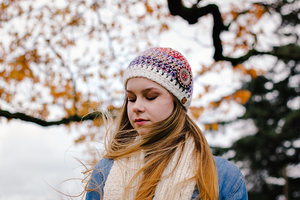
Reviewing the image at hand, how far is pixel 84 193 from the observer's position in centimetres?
176

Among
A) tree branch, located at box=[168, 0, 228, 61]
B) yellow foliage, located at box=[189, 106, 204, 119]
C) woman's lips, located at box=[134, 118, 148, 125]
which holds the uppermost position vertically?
tree branch, located at box=[168, 0, 228, 61]

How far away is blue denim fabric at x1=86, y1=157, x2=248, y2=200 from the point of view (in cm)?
161

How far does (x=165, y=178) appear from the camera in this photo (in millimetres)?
1601

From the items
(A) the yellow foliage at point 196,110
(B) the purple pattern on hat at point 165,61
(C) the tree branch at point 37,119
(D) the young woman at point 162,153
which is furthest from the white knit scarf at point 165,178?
(A) the yellow foliage at point 196,110

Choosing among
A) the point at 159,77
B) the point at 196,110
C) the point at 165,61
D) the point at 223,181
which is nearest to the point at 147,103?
the point at 159,77

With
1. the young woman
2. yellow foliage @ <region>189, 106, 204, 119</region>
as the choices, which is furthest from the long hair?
yellow foliage @ <region>189, 106, 204, 119</region>

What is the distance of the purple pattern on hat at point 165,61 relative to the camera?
5.78 ft

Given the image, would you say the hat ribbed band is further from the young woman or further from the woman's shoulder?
the woman's shoulder

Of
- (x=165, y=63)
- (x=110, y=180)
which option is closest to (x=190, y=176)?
(x=110, y=180)

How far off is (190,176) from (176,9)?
2.41m

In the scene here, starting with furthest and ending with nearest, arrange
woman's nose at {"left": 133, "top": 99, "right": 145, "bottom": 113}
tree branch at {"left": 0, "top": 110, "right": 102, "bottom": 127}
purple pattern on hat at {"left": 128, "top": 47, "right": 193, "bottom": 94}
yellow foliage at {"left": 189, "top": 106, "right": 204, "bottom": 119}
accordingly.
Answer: yellow foliage at {"left": 189, "top": 106, "right": 204, "bottom": 119} < tree branch at {"left": 0, "top": 110, "right": 102, "bottom": 127} < purple pattern on hat at {"left": 128, "top": 47, "right": 193, "bottom": 94} < woman's nose at {"left": 133, "top": 99, "right": 145, "bottom": 113}

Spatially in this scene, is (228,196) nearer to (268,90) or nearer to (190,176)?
(190,176)

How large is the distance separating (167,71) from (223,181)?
84cm

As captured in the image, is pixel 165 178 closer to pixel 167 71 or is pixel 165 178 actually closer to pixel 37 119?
pixel 167 71
